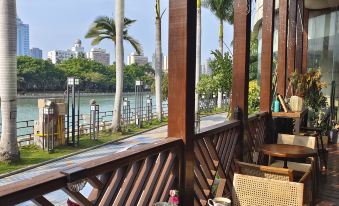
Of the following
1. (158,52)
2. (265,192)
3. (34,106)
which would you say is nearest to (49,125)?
(158,52)

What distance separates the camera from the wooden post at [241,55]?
125 inches

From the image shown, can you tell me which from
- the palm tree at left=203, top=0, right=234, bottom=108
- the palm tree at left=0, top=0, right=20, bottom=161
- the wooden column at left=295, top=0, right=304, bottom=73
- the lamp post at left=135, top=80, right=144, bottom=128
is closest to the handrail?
the wooden column at left=295, top=0, right=304, bottom=73

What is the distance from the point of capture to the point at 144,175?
1.78 m

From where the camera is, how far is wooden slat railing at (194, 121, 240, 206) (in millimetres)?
2396

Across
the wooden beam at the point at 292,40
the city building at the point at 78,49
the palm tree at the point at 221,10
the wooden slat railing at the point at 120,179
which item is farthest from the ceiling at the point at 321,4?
the city building at the point at 78,49

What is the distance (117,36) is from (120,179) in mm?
11835

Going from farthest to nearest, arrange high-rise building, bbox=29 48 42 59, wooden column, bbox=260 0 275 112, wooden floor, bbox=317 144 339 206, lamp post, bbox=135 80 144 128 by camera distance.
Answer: high-rise building, bbox=29 48 42 59 < lamp post, bbox=135 80 144 128 < wooden column, bbox=260 0 275 112 < wooden floor, bbox=317 144 339 206

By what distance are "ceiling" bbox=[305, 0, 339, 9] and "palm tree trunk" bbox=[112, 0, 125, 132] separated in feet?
23.8

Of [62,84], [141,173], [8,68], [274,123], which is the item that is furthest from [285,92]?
[62,84]

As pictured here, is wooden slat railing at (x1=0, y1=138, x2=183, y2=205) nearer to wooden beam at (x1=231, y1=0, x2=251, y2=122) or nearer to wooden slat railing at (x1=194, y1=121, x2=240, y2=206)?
wooden slat railing at (x1=194, y1=121, x2=240, y2=206)

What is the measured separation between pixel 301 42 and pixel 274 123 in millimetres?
3104

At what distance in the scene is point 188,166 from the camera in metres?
2.15

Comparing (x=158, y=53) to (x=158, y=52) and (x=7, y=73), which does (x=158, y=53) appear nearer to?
(x=158, y=52)

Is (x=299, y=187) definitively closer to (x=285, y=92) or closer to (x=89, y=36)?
(x=285, y=92)
